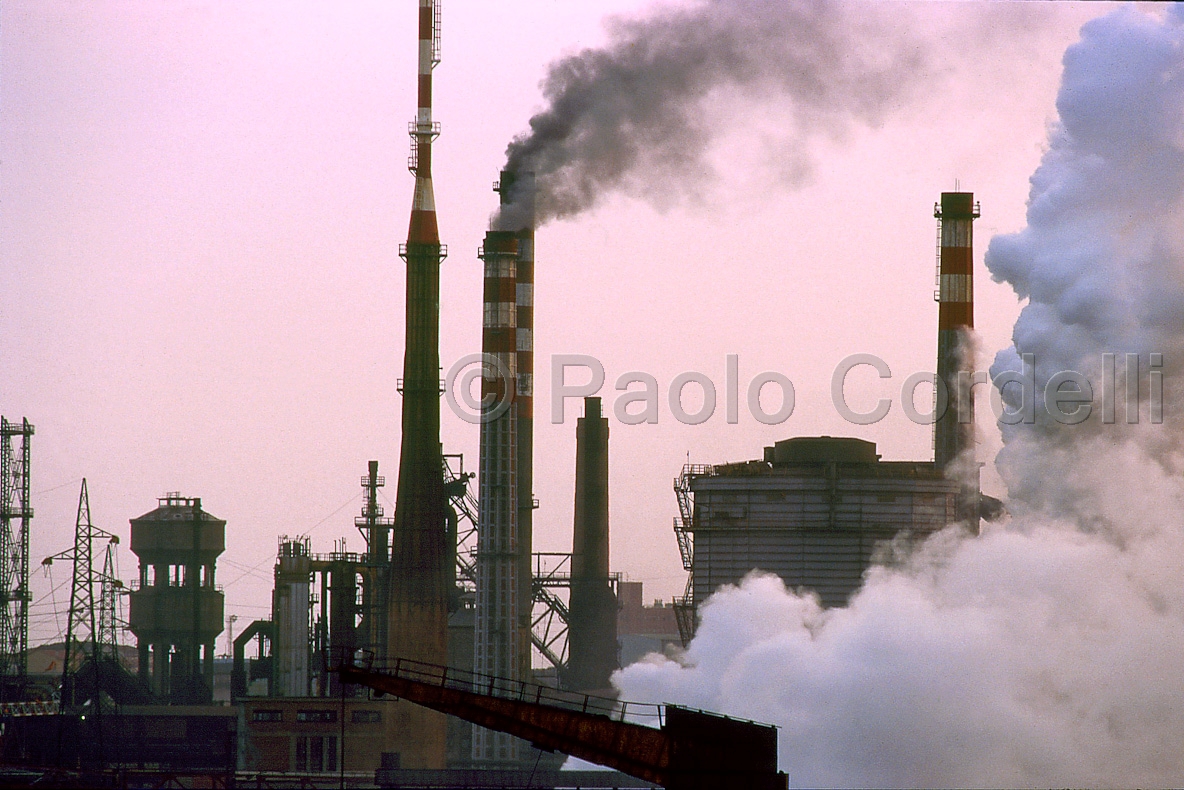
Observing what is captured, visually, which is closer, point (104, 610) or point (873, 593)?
point (873, 593)

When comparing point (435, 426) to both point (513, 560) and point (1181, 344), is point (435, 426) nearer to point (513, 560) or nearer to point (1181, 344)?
point (513, 560)

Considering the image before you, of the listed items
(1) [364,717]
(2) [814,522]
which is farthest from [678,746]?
(1) [364,717]

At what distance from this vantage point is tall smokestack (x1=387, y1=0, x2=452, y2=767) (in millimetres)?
58250

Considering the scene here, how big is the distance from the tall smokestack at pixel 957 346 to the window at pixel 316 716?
24.4 meters

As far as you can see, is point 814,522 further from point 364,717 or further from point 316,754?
point 316,754

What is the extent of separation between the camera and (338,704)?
6544 centimetres

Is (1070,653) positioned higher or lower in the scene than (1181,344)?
lower

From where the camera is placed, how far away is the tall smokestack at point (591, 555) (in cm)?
7031

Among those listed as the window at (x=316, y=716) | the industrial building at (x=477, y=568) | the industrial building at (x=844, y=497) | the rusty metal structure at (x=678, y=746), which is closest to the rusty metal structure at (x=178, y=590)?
the industrial building at (x=477, y=568)

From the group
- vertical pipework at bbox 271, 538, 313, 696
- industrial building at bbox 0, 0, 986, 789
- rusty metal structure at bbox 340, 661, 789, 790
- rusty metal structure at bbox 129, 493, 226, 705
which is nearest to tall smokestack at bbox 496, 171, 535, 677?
industrial building at bbox 0, 0, 986, 789

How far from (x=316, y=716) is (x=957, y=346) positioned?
89.5 feet

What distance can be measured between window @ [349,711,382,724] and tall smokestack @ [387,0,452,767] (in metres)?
6.52

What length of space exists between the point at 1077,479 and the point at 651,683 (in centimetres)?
1698

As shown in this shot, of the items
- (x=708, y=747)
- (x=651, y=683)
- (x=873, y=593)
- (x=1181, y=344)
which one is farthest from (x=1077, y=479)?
(x=708, y=747)
